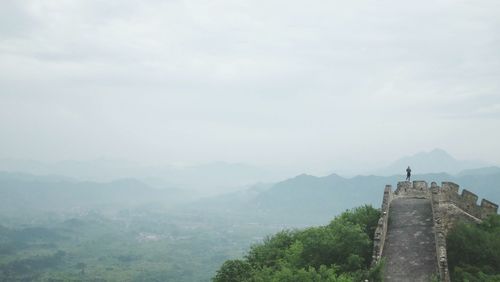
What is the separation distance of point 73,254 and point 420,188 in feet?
623

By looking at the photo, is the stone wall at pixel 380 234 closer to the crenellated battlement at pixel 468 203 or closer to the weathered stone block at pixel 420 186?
the weathered stone block at pixel 420 186

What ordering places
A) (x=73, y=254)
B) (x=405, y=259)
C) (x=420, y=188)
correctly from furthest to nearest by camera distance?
(x=73, y=254) → (x=420, y=188) → (x=405, y=259)

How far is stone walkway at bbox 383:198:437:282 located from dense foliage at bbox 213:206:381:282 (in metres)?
1.11

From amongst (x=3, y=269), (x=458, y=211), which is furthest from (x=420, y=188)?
(x=3, y=269)

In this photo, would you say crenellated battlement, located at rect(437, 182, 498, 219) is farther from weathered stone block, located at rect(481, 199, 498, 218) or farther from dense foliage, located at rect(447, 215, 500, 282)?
dense foliage, located at rect(447, 215, 500, 282)

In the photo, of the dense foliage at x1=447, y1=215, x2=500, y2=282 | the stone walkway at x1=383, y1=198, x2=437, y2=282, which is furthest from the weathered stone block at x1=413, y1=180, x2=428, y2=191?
the dense foliage at x1=447, y1=215, x2=500, y2=282

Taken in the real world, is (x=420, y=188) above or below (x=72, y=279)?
above

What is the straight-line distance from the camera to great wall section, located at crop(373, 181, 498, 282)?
811 inches

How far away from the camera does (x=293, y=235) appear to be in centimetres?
3612

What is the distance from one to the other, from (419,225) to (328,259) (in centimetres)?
505

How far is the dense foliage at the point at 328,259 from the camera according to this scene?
66.6 ft

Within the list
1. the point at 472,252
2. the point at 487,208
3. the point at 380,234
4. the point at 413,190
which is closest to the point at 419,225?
the point at 472,252

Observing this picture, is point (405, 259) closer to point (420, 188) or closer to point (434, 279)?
point (434, 279)

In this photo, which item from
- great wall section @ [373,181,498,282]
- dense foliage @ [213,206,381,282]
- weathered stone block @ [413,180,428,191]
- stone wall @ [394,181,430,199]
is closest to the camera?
dense foliage @ [213,206,381,282]
